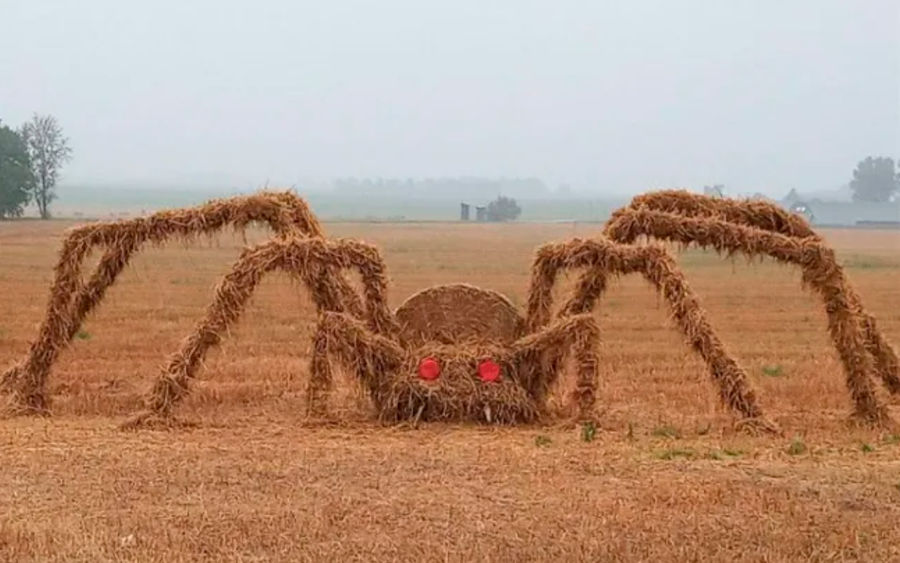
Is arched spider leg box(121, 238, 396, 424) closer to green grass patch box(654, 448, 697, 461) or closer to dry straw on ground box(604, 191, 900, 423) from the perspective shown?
dry straw on ground box(604, 191, 900, 423)

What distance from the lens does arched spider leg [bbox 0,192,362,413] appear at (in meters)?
11.6

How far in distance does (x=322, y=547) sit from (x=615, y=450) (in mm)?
3643

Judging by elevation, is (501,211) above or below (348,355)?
above

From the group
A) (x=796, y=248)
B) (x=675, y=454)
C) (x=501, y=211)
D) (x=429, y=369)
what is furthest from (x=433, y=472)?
(x=501, y=211)

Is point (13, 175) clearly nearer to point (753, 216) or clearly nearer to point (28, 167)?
point (28, 167)

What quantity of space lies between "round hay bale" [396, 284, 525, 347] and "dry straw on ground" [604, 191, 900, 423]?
4.45 feet

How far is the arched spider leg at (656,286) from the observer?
34.6 ft

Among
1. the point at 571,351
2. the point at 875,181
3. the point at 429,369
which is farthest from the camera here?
the point at 875,181

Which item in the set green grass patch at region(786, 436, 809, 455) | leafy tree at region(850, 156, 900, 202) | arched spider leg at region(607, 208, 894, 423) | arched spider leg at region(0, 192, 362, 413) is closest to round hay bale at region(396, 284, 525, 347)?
arched spider leg at region(0, 192, 362, 413)

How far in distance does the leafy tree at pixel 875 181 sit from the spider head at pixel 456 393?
109181 millimetres

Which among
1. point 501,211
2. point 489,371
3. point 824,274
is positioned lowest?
point 489,371

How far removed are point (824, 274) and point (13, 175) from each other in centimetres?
6004

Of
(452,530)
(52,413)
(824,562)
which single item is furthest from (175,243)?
(824,562)

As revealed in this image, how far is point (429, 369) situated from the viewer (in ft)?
36.3
